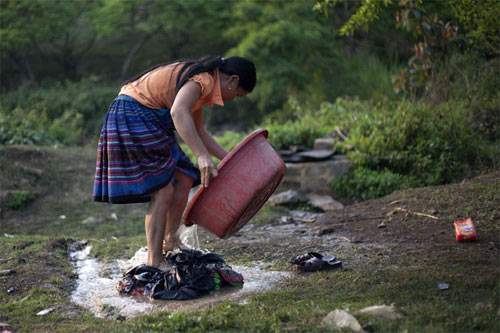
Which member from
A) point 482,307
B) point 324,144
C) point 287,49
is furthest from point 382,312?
point 287,49

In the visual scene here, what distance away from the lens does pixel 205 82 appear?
11.3ft

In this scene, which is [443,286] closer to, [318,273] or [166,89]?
[318,273]

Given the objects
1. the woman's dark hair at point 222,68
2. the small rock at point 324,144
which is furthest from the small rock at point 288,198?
the woman's dark hair at point 222,68

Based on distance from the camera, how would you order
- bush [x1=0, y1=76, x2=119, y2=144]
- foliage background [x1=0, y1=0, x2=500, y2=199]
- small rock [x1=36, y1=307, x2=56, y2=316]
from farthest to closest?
bush [x1=0, y1=76, x2=119, y2=144] → foliage background [x1=0, y1=0, x2=500, y2=199] → small rock [x1=36, y1=307, x2=56, y2=316]

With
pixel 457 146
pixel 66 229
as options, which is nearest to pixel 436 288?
pixel 457 146

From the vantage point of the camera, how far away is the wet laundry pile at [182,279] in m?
3.46

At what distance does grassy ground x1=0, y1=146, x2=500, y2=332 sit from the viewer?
2779mm

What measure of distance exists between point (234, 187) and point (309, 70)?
9772 mm

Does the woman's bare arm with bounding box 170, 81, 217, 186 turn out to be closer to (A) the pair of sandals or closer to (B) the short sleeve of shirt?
(B) the short sleeve of shirt

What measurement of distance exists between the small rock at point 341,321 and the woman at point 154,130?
53.1 inches

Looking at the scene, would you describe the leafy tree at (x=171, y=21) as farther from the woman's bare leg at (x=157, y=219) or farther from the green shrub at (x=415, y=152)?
the woman's bare leg at (x=157, y=219)

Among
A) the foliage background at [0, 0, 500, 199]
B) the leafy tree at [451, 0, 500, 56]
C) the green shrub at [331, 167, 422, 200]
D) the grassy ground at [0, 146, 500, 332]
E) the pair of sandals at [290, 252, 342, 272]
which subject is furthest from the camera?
the foliage background at [0, 0, 500, 199]

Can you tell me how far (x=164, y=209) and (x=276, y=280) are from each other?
35.4 inches

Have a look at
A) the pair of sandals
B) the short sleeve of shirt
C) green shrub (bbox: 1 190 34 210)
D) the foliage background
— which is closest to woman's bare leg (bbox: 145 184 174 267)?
the short sleeve of shirt
